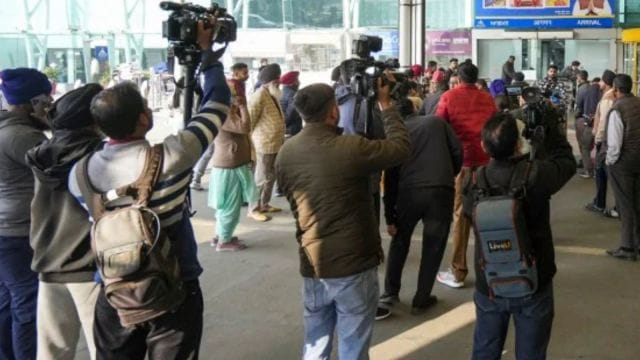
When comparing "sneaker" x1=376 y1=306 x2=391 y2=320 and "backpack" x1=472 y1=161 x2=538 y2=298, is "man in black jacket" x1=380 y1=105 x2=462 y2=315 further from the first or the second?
"backpack" x1=472 y1=161 x2=538 y2=298

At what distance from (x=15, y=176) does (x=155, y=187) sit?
4.59 feet

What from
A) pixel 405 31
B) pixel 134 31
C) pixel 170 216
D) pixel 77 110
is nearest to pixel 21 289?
pixel 77 110

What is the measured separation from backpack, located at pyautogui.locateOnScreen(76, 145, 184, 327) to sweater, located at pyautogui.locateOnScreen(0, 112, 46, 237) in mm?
1140

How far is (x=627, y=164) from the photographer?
243 inches

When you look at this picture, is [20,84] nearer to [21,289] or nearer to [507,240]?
[21,289]

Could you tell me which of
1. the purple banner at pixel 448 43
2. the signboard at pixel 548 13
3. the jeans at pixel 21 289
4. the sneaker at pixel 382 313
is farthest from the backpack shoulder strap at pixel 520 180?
the purple banner at pixel 448 43

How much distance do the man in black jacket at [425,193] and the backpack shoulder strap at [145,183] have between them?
2579 mm

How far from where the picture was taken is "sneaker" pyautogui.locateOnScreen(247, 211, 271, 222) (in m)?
8.03

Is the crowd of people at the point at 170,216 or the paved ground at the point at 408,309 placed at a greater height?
the crowd of people at the point at 170,216

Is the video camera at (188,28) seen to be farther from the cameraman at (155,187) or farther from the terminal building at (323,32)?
the terminal building at (323,32)

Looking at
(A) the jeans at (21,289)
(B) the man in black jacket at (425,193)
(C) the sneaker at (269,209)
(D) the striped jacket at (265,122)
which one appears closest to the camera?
(A) the jeans at (21,289)

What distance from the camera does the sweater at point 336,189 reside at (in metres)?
3.05

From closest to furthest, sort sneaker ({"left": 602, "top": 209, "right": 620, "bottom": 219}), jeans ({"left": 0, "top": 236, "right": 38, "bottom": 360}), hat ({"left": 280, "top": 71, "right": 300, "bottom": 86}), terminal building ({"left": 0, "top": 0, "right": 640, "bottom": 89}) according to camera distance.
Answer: jeans ({"left": 0, "top": 236, "right": 38, "bottom": 360})
sneaker ({"left": 602, "top": 209, "right": 620, "bottom": 219})
hat ({"left": 280, "top": 71, "right": 300, "bottom": 86})
terminal building ({"left": 0, "top": 0, "right": 640, "bottom": 89})

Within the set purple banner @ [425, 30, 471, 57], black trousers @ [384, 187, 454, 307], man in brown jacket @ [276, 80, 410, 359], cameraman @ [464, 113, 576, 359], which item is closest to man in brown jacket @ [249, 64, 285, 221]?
black trousers @ [384, 187, 454, 307]
